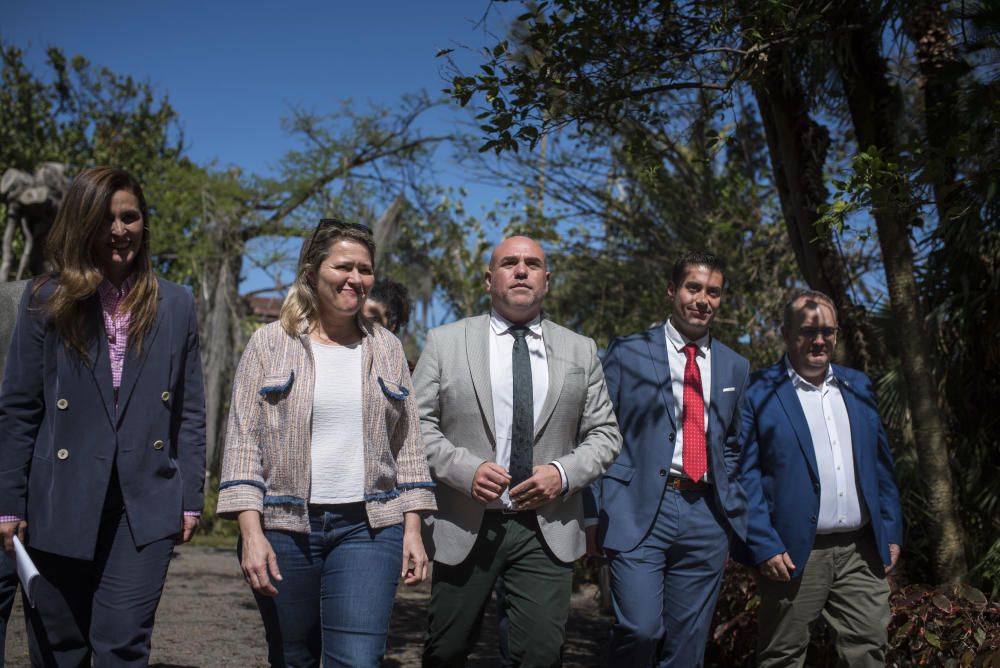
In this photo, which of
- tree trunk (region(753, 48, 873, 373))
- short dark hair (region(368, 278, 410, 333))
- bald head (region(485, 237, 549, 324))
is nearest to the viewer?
bald head (region(485, 237, 549, 324))

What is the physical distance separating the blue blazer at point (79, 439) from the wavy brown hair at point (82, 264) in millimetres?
36

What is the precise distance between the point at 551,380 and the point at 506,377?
0.61 ft

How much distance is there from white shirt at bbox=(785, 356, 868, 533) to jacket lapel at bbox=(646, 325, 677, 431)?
25.7 inches

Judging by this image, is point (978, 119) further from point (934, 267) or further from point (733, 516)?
point (733, 516)

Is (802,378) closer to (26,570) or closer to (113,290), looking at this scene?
(113,290)

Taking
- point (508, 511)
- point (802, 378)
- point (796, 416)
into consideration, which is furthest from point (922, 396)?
point (508, 511)

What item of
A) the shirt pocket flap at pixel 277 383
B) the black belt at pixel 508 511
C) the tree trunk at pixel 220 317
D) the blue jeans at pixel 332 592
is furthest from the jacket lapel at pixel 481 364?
the tree trunk at pixel 220 317

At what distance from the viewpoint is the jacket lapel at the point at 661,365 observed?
4.29 m

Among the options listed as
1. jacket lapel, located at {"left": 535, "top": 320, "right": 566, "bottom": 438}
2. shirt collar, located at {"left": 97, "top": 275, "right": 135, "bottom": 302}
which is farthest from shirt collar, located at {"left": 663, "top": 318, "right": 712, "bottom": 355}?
shirt collar, located at {"left": 97, "top": 275, "right": 135, "bottom": 302}

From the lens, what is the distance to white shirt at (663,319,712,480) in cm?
425

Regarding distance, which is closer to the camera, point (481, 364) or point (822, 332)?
point (481, 364)

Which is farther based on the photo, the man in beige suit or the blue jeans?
the man in beige suit

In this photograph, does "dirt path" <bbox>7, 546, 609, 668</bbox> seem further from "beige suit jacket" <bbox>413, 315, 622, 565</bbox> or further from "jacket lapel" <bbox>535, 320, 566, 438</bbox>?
"jacket lapel" <bbox>535, 320, 566, 438</bbox>

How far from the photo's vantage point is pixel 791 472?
4387 millimetres
